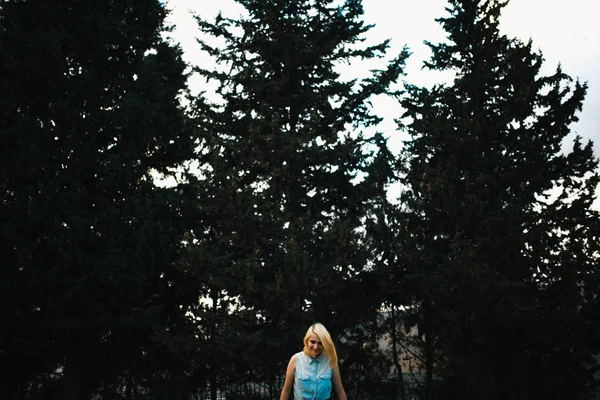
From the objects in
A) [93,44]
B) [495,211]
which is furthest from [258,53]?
[495,211]

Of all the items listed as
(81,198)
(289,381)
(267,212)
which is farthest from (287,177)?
(289,381)

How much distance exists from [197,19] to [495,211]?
1130 centimetres

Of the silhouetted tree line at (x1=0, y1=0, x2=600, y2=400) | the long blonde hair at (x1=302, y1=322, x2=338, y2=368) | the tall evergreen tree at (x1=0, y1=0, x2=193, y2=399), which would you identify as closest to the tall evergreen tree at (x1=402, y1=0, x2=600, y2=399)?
the silhouetted tree line at (x1=0, y1=0, x2=600, y2=400)

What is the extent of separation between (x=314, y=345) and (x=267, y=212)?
11.1m

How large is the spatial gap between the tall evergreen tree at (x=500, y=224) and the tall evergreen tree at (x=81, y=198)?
759 centimetres

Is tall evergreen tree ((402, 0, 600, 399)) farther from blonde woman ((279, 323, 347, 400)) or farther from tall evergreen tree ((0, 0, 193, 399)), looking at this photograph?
blonde woman ((279, 323, 347, 400))

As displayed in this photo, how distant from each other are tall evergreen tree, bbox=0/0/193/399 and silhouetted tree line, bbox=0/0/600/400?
0.22 ft

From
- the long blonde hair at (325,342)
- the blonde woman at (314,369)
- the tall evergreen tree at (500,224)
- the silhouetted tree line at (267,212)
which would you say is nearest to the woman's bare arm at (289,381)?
the blonde woman at (314,369)

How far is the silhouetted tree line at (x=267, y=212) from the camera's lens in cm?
1563

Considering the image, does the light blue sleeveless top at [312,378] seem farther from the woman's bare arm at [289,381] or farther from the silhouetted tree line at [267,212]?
the silhouetted tree line at [267,212]

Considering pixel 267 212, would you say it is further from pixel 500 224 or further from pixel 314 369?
pixel 314 369

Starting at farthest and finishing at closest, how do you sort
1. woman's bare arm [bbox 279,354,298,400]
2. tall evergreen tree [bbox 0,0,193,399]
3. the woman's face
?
tall evergreen tree [bbox 0,0,193,399], woman's bare arm [bbox 279,354,298,400], the woman's face

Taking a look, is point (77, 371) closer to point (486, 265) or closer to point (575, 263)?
point (486, 265)

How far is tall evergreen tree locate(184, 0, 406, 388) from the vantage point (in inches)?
617
